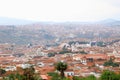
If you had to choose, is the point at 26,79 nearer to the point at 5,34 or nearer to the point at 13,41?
the point at 13,41

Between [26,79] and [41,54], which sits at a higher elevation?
[26,79]

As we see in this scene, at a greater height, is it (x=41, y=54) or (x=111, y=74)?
(x=111, y=74)

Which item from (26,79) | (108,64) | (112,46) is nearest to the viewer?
(26,79)

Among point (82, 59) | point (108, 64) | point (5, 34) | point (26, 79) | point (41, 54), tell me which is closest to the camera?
point (26, 79)

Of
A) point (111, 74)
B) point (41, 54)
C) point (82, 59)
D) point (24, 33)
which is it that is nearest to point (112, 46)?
point (41, 54)

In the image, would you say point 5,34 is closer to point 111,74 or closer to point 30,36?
point 30,36

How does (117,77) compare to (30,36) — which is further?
(30,36)

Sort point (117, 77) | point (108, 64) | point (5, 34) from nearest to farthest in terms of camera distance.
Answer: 1. point (117, 77)
2. point (108, 64)
3. point (5, 34)

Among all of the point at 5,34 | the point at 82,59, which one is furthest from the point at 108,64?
the point at 5,34

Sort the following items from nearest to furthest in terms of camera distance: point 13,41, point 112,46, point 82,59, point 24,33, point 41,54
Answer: point 82,59 < point 41,54 < point 112,46 < point 13,41 < point 24,33
